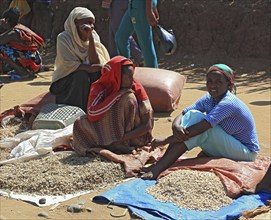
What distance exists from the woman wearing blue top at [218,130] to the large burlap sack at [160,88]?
2.14 metres

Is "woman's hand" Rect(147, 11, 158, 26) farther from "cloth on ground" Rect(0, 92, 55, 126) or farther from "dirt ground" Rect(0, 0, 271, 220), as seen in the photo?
"cloth on ground" Rect(0, 92, 55, 126)

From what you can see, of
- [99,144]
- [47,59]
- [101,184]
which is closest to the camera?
[101,184]

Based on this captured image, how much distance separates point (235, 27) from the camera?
11.4 meters

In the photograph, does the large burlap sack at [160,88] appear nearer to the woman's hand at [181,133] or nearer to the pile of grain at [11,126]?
the pile of grain at [11,126]

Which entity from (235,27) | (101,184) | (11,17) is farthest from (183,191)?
(235,27)

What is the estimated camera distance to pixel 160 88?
719cm

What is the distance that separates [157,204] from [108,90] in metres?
1.44

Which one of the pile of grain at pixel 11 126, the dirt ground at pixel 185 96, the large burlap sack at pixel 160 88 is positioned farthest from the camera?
the large burlap sack at pixel 160 88

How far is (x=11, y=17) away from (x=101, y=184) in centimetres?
580

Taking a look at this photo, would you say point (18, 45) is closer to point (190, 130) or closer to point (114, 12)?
point (114, 12)

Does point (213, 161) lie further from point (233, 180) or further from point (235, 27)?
point (235, 27)

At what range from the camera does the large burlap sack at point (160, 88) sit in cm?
719

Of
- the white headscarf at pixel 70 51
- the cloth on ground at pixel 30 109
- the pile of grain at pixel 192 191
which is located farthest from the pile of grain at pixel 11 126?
the pile of grain at pixel 192 191

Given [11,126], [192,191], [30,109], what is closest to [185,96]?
[30,109]
